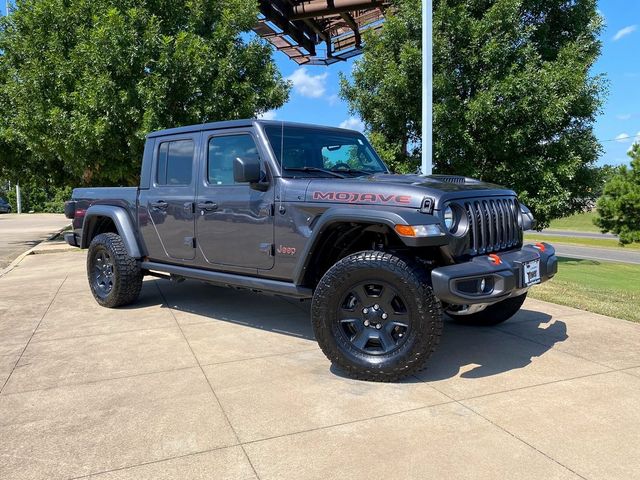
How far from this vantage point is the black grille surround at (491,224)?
3.79 meters

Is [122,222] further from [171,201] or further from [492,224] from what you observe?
[492,224]

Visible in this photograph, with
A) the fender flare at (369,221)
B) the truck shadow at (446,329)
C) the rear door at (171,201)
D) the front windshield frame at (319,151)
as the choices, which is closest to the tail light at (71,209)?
the truck shadow at (446,329)

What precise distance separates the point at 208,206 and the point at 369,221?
6.00 feet

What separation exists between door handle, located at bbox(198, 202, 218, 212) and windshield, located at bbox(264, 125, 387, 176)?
2.60 feet

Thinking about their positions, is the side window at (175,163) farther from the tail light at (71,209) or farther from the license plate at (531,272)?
the license plate at (531,272)

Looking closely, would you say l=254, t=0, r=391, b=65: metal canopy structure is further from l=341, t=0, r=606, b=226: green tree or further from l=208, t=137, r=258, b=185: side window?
l=208, t=137, r=258, b=185: side window

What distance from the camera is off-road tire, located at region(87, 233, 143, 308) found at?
5.87 metres

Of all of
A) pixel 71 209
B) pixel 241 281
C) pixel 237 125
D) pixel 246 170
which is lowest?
pixel 241 281

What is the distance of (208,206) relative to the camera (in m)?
4.88

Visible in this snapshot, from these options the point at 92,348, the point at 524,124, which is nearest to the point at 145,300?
the point at 92,348

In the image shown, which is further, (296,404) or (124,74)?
(124,74)

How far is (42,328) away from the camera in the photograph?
541 cm

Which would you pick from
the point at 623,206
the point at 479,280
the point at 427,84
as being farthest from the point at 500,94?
the point at 623,206

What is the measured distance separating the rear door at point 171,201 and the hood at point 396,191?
157 cm
